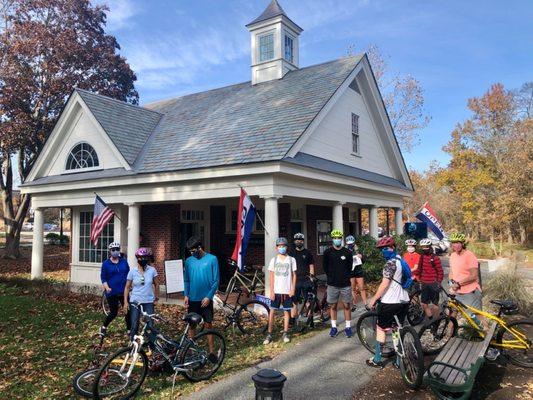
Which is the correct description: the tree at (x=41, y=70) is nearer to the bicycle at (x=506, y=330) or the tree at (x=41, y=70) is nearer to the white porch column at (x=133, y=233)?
the white porch column at (x=133, y=233)

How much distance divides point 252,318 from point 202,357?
315 cm

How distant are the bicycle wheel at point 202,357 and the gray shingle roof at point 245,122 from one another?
5.11 meters

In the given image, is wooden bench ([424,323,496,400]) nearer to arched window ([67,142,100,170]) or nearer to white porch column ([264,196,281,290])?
white porch column ([264,196,281,290])

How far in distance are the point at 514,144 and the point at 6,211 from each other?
37.8m

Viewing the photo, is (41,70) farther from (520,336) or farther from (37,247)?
(520,336)

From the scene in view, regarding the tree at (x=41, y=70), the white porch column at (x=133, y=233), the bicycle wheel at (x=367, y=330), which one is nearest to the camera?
the bicycle wheel at (x=367, y=330)

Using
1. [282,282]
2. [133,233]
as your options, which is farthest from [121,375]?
[133,233]

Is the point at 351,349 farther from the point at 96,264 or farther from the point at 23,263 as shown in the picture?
the point at 23,263

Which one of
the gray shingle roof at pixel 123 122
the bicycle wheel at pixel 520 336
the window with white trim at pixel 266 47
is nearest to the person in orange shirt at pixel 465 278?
the bicycle wheel at pixel 520 336

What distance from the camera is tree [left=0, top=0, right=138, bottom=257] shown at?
2223 cm

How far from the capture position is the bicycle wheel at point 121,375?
5.21 metres

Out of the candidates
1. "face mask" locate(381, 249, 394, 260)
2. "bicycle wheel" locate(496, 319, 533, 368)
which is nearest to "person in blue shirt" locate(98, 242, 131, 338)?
"face mask" locate(381, 249, 394, 260)

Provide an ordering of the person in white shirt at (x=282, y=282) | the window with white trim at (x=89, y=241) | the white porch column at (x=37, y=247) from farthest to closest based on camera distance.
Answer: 1. the white porch column at (x=37, y=247)
2. the window with white trim at (x=89, y=241)
3. the person in white shirt at (x=282, y=282)

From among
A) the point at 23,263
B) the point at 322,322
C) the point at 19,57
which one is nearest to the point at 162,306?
the point at 322,322
